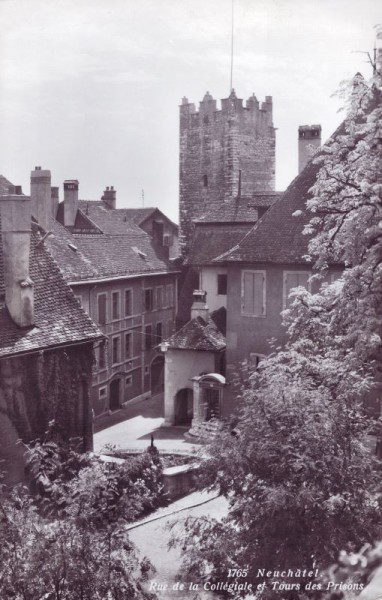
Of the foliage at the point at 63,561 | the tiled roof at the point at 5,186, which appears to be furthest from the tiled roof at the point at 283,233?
the foliage at the point at 63,561

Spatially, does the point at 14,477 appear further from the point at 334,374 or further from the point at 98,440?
the point at 98,440

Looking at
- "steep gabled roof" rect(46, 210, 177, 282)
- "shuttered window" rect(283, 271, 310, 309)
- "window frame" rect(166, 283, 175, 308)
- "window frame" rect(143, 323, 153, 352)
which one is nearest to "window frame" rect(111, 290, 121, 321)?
"steep gabled roof" rect(46, 210, 177, 282)

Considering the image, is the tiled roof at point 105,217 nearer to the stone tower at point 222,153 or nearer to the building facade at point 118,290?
the building facade at point 118,290

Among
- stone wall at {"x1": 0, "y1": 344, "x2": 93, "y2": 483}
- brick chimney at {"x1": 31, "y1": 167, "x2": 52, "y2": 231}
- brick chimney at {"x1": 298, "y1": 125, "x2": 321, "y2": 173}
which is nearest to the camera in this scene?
stone wall at {"x1": 0, "y1": 344, "x2": 93, "y2": 483}

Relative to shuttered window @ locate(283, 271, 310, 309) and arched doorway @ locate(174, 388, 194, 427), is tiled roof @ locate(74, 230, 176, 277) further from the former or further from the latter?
shuttered window @ locate(283, 271, 310, 309)

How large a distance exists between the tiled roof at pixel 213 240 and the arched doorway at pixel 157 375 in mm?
6283

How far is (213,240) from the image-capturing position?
125ft

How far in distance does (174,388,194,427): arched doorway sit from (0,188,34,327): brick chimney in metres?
13.3

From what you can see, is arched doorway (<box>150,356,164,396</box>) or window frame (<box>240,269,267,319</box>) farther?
arched doorway (<box>150,356,164,396</box>)

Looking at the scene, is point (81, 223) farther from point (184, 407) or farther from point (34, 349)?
point (34, 349)

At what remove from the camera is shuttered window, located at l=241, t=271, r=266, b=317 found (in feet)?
82.8

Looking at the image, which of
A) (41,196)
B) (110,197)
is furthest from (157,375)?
(41,196)

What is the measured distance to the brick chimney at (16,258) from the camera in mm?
17141

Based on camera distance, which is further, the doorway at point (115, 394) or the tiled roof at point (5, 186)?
the doorway at point (115, 394)
